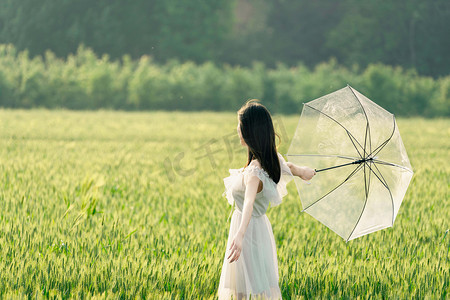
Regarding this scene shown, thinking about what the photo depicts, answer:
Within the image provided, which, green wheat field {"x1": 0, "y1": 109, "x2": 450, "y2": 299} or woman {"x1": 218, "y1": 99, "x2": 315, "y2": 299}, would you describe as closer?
woman {"x1": 218, "y1": 99, "x2": 315, "y2": 299}

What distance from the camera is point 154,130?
53.9ft

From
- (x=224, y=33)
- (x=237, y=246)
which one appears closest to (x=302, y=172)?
(x=237, y=246)

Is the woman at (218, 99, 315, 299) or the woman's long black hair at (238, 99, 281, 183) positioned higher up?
the woman's long black hair at (238, 99, 281, 183)

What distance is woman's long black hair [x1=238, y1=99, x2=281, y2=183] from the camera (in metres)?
3.00

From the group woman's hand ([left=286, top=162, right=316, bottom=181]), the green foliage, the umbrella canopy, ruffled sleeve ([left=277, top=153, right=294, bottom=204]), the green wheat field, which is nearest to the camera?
ruffled sleeve ([left=277, top=153, right=294, bottom=204])

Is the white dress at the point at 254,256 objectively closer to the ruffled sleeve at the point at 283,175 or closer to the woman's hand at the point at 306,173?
the ruffled sleeve at the point at 283,175

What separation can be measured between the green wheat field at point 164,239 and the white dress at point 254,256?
1.46ft

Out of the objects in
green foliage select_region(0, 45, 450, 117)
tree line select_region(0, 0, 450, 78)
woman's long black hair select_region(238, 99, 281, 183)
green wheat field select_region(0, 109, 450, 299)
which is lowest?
green wheat field select_region(0, 109, 450, 299)

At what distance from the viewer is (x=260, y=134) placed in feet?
9.84

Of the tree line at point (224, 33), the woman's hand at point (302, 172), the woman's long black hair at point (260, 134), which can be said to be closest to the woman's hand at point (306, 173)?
the woman's hand at point (302, 172)

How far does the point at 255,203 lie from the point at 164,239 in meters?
1.81

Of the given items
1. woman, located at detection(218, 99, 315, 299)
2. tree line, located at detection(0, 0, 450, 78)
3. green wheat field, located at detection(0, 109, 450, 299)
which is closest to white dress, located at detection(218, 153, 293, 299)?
woman, located at detection(218, 99, 315, 299)

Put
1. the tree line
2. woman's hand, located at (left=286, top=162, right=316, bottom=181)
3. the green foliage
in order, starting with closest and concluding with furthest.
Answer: woman's hand, located at (left=286, top=162, right=316, bottom=181) < the green foliage < the tree line

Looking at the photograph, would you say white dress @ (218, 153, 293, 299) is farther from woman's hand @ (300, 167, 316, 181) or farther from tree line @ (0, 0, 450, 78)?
tree line @ (0, 0, 450, 78)
